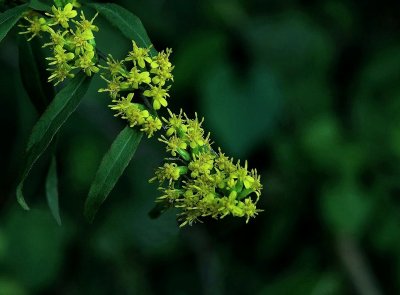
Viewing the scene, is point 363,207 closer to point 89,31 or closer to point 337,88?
point 337,88

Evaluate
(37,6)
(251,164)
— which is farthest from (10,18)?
(251,164)

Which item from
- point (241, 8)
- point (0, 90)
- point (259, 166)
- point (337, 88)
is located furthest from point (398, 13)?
point (0, 90)

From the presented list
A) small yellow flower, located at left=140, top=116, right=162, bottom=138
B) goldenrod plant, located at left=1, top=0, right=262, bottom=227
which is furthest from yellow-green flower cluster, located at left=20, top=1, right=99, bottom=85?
small yellow flower, located at left=140, top=116, right=162, bottom=138

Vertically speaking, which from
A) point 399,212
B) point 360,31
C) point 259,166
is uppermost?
point 360,31

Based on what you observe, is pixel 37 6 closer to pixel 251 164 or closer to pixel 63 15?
pixel 63 15

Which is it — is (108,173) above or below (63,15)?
below

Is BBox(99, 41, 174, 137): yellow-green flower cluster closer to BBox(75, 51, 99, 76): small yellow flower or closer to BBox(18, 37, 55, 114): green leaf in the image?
BBox(75, 51, 99, 76): small yellow flower

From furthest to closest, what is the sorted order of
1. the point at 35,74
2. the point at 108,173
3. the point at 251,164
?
the point at 251,164 → the point at 35,74 → the point at 108,173
